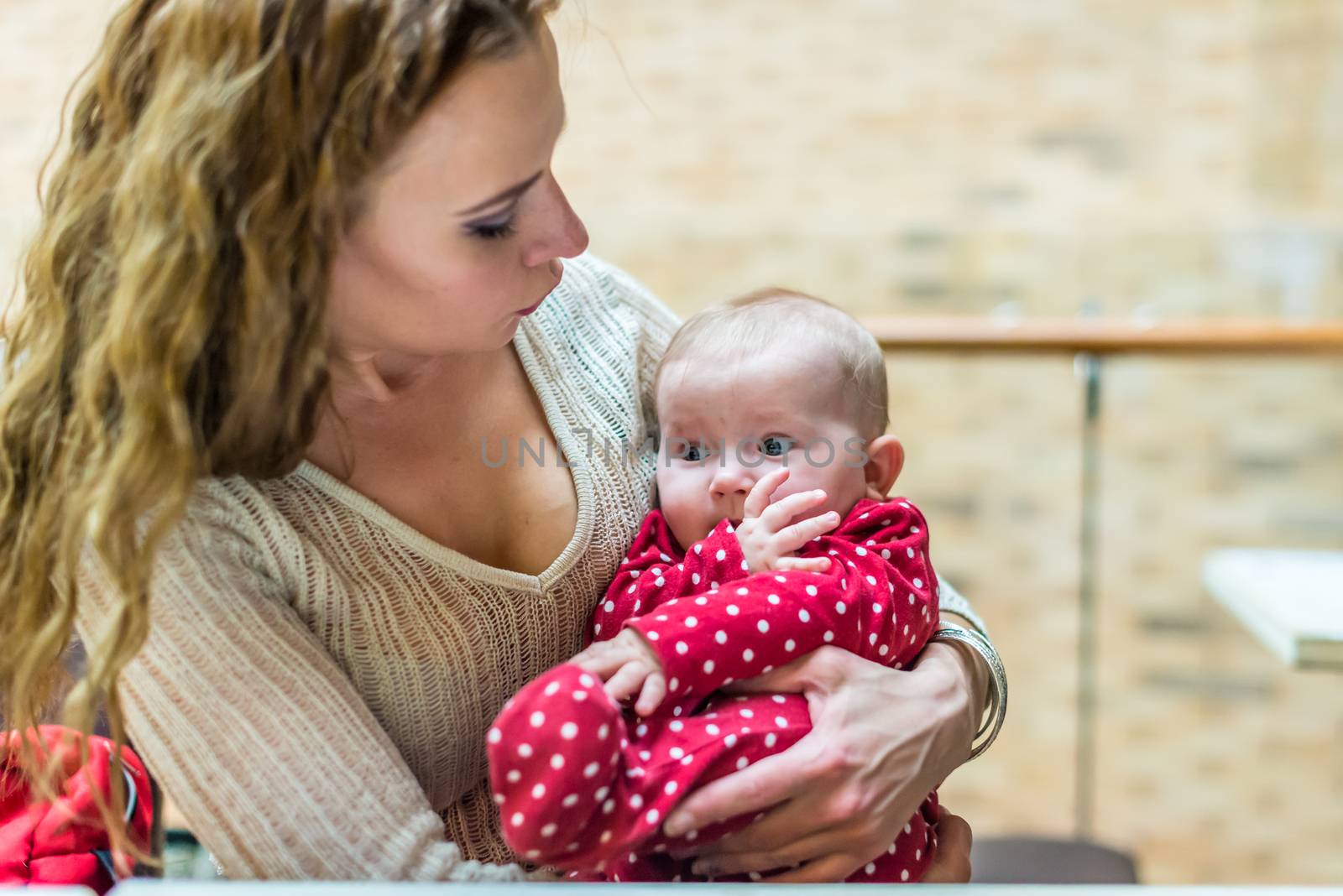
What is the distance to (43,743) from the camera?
102 cm

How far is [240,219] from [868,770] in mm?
632

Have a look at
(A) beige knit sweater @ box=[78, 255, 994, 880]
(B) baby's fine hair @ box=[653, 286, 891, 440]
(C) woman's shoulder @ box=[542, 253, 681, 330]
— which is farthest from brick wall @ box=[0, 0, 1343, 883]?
(A) beige knit sweater @ box=[78, 255, 994, 880]

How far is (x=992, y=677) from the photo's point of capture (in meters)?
1.22

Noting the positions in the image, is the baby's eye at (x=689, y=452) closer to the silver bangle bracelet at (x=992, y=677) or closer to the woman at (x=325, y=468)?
the woman at (x=325, y=468)

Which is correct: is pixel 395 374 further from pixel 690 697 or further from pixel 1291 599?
pixel 1291 599

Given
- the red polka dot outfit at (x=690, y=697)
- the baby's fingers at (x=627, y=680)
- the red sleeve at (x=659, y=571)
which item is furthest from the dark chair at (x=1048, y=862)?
the baby's fingers at (x=627, y=680)

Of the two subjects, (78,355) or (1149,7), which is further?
(1149,7)

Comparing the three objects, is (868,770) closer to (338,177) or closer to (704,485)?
(704,485)

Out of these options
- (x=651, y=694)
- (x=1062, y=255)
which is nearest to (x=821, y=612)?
(x=651, y=694)

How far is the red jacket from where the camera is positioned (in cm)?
104

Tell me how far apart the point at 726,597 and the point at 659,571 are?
16 centimetres

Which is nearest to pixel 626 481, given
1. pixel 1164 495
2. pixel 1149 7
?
pixel 1164 495

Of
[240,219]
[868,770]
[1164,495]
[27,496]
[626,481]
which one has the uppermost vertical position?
Answer: [240,219]

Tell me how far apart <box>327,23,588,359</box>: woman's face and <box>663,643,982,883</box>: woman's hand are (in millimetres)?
376
